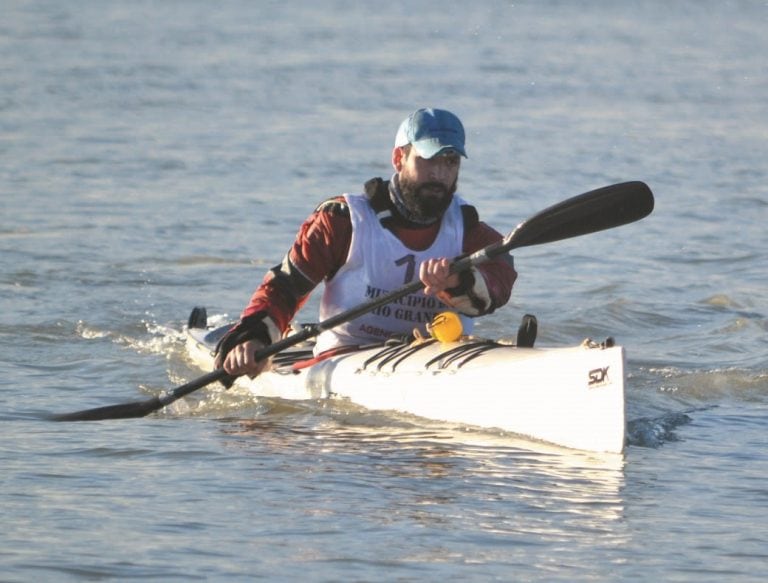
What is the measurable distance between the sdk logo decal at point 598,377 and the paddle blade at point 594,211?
71 centimetres

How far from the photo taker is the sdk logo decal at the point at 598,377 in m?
5.70

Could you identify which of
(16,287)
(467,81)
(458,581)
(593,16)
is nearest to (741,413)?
(458,581)

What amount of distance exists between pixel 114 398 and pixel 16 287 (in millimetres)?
2812

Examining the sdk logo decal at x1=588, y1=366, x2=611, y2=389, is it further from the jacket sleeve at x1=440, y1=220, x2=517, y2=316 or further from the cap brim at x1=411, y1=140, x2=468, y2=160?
the cap brim at x1=411, y1=140, x2=468, y2=160

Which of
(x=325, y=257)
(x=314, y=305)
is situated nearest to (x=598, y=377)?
(x=325, y=257)

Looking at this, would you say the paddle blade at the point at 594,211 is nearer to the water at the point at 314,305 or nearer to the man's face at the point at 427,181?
the man's face at the point at 427,181

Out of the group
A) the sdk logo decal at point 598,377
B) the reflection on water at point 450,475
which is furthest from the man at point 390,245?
the sdk logo decal at point 598,377

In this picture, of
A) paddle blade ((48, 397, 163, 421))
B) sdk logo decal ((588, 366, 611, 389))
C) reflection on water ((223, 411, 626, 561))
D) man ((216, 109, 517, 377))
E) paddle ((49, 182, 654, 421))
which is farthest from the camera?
paddle blade ((48, 397, 163, 421))

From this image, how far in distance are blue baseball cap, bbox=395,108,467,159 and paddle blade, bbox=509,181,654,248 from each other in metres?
0.45

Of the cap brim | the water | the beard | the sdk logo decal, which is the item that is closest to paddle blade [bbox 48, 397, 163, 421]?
the water

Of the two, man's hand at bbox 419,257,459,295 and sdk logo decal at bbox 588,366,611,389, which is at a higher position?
man's hand at bbox 419,257,459,295

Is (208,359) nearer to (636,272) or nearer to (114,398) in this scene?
(114,398)

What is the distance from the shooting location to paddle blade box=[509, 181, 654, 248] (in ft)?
20.6

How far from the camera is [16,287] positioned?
33.1 ft
